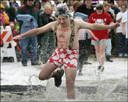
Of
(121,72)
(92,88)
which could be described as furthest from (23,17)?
(92,88)

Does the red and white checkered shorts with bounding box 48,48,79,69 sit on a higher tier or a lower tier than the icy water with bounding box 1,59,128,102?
higher

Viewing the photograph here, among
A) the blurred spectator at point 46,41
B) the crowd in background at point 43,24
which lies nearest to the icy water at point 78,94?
the crowd in background at point 43,24

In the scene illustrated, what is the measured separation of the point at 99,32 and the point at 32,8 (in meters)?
2.32

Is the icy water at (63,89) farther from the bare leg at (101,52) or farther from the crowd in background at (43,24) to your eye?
the crowd in background at (43,24)

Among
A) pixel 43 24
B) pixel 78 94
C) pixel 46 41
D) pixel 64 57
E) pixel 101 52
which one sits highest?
pixel 64 57

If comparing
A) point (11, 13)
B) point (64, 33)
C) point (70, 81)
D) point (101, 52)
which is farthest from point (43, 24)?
point (70, 81)

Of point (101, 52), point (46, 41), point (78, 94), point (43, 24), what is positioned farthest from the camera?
point (46, 41)

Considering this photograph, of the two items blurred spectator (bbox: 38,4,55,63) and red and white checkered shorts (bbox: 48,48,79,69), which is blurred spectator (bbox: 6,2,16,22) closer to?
blurred spectator (bbox: 38,4,55,63)

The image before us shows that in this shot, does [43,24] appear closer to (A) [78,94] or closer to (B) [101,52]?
(B) [101,52]

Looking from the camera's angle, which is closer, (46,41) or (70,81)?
(70,81)

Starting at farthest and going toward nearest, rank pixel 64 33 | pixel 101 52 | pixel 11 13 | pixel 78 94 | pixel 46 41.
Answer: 1. pixel 11 13
2. pixel 46 41
3. pixel 101 52
4. pixel 78 94
5. pixel 64 33

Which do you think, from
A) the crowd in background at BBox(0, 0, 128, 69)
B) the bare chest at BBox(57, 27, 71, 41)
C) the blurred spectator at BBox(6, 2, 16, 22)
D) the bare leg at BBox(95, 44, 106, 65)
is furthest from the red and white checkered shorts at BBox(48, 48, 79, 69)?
the blurred spectator at BBox(6, 2, 16, 22)

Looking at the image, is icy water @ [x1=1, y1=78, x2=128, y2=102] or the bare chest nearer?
the bare chest

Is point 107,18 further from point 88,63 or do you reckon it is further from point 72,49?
point 72,49
